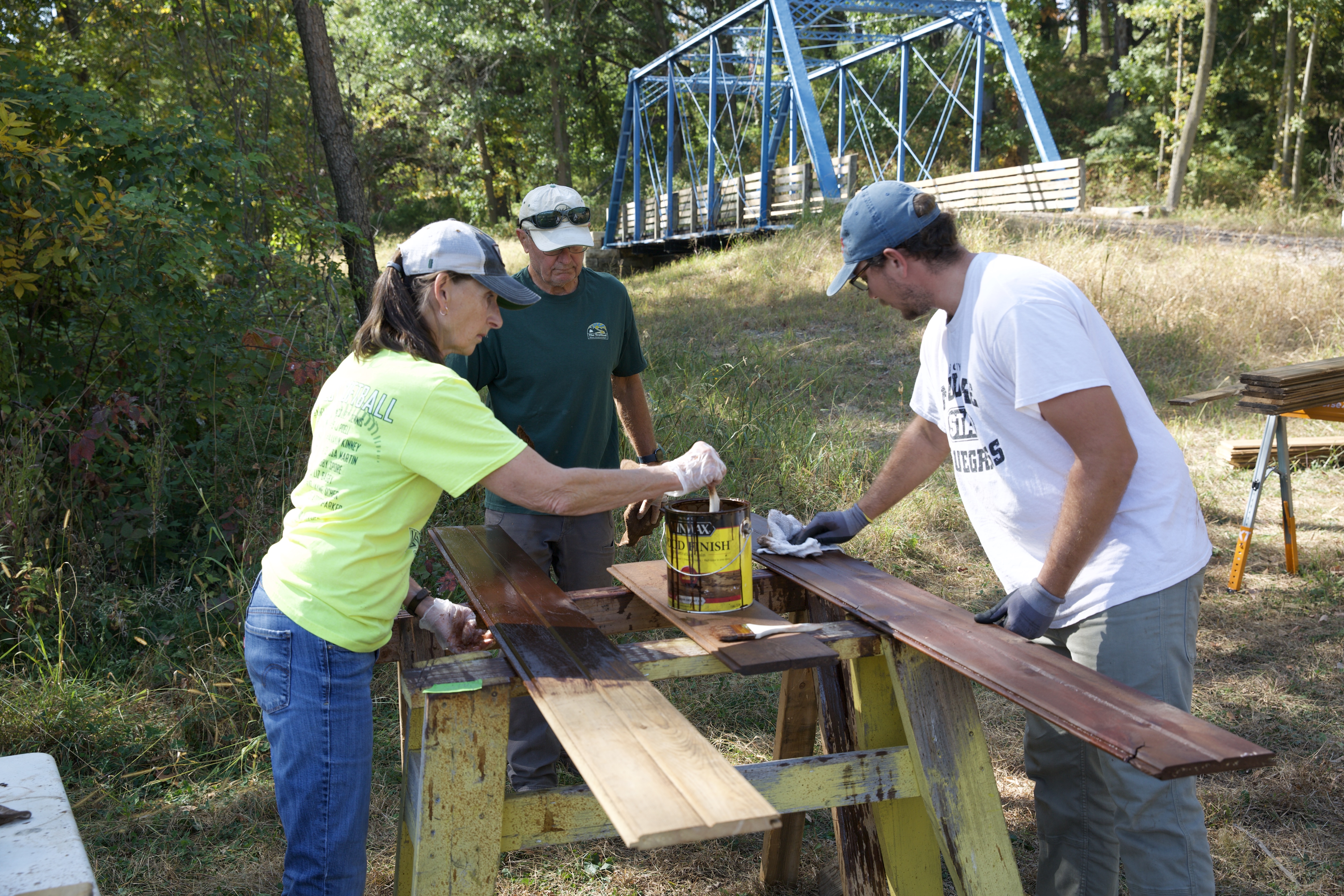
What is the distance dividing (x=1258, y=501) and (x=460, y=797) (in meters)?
5.06

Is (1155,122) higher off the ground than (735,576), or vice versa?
(1155,122)

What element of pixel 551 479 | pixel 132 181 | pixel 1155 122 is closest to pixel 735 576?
pixel 551 479

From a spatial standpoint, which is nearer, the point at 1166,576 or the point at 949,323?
the point at 1166,576

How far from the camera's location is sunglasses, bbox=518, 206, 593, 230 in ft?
10.1

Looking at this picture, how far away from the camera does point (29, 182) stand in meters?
4.21

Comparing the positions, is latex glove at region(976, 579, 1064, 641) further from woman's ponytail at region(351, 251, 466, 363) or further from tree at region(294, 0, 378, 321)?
tree at region(294, 0, 378, 321)

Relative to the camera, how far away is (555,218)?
308 centimetres

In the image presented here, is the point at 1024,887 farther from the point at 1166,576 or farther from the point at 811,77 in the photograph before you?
the point at 811,77

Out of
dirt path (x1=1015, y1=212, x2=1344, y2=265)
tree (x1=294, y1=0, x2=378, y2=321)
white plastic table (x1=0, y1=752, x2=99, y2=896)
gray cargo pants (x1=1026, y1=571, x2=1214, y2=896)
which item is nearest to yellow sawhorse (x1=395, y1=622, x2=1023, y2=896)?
gray cargo pants (x1=1026, y1=571, x2=1214, y2=896)

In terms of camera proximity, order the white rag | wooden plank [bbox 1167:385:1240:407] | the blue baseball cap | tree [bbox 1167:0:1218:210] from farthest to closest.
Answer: tree [bbox 1167:0:1218:210], wooden plank [bbox 1167:385:1240:407], the white rag, the blue baseball cap

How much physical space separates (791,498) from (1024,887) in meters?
3.09

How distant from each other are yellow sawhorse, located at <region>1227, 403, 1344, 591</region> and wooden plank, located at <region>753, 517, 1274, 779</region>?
11.2 feet

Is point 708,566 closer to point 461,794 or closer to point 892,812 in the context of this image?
point 461,794

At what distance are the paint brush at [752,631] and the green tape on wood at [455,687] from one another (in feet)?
1.67
